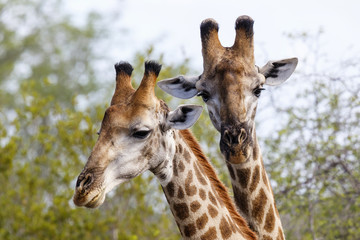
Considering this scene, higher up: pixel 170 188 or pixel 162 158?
pixel 162 158

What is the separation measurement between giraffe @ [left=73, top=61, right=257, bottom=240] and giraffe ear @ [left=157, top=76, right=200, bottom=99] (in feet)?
2.72

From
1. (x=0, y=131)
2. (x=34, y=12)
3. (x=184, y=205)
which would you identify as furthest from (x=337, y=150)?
(x=34, y=12)

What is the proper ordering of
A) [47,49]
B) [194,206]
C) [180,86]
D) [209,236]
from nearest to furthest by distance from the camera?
1. [209,236]
2. [194,206]
3. [180,86]
4. [47,49]

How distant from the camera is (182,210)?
5711 millimetres

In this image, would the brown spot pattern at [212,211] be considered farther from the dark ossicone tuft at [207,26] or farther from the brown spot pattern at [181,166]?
the dark ossicone tuft at [207,26]

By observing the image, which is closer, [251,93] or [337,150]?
[251,93]

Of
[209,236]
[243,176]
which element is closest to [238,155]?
[243,176]

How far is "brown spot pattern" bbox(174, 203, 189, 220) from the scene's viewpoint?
5699 mm

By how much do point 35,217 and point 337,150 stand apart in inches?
244

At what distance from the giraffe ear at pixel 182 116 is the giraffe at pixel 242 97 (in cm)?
30

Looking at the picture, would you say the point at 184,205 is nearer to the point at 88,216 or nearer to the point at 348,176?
the point at 348,176

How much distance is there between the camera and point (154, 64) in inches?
232

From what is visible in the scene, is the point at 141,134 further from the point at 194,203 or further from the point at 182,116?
the point at 194,203

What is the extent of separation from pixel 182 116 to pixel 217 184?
0.90 metres
